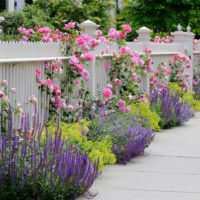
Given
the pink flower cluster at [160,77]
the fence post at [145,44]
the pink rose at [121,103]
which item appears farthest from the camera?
the pink flower cluster at [160,77]

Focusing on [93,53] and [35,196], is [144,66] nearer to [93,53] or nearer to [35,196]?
[93,53]

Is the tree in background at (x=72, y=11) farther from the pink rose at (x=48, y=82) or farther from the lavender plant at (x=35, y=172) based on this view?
the lavender plant at (x=35, y=172)

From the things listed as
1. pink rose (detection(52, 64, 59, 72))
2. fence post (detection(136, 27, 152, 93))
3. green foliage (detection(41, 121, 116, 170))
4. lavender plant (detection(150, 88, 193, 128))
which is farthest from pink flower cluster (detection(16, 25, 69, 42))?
fence post (detection(136, 27, 152, 93))

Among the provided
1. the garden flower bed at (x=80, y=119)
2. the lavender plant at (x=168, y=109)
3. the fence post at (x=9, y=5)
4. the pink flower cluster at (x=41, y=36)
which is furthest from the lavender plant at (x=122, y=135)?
the fence post at (x=9, y=5)

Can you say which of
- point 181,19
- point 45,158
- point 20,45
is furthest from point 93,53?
point 181,19

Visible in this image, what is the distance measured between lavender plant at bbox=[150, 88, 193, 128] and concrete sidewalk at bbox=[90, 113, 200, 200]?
157 centimetres

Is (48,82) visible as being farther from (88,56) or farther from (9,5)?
(9,5)

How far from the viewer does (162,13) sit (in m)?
23.0

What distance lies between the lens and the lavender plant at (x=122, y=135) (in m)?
7.23

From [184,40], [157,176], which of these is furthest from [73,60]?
[184,40]

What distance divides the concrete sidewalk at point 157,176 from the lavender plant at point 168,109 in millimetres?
1567

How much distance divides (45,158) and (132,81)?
5.40 metres

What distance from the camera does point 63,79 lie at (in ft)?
25.8

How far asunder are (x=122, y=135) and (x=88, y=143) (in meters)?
1.04
